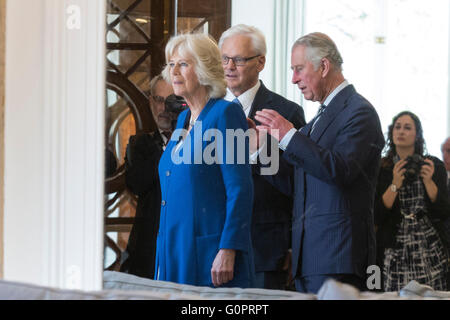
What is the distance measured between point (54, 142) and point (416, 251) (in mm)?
1449

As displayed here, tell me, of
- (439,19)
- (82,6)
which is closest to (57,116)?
(82,6)

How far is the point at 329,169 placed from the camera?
223cm

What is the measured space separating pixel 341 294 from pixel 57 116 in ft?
5.12

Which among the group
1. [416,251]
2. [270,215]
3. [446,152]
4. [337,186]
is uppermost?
[446,152]

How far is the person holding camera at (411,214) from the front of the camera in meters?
2.24

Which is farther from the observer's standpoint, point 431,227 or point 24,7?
point 24,7

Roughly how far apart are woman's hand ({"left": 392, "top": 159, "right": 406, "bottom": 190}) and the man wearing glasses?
0.38 meters

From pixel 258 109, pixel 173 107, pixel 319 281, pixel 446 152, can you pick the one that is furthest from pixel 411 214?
pixel 173 107

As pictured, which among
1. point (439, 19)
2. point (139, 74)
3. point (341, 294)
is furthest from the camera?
point (139, 74)

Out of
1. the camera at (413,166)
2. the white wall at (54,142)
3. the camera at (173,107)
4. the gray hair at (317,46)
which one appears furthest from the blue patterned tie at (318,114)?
the white wall at (54,142)

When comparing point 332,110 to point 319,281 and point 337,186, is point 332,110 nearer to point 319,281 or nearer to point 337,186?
point 337,186

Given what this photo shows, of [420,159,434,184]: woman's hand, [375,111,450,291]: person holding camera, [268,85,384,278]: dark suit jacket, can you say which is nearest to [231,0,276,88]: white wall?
[268,85,384,278]: dark suit jacket
